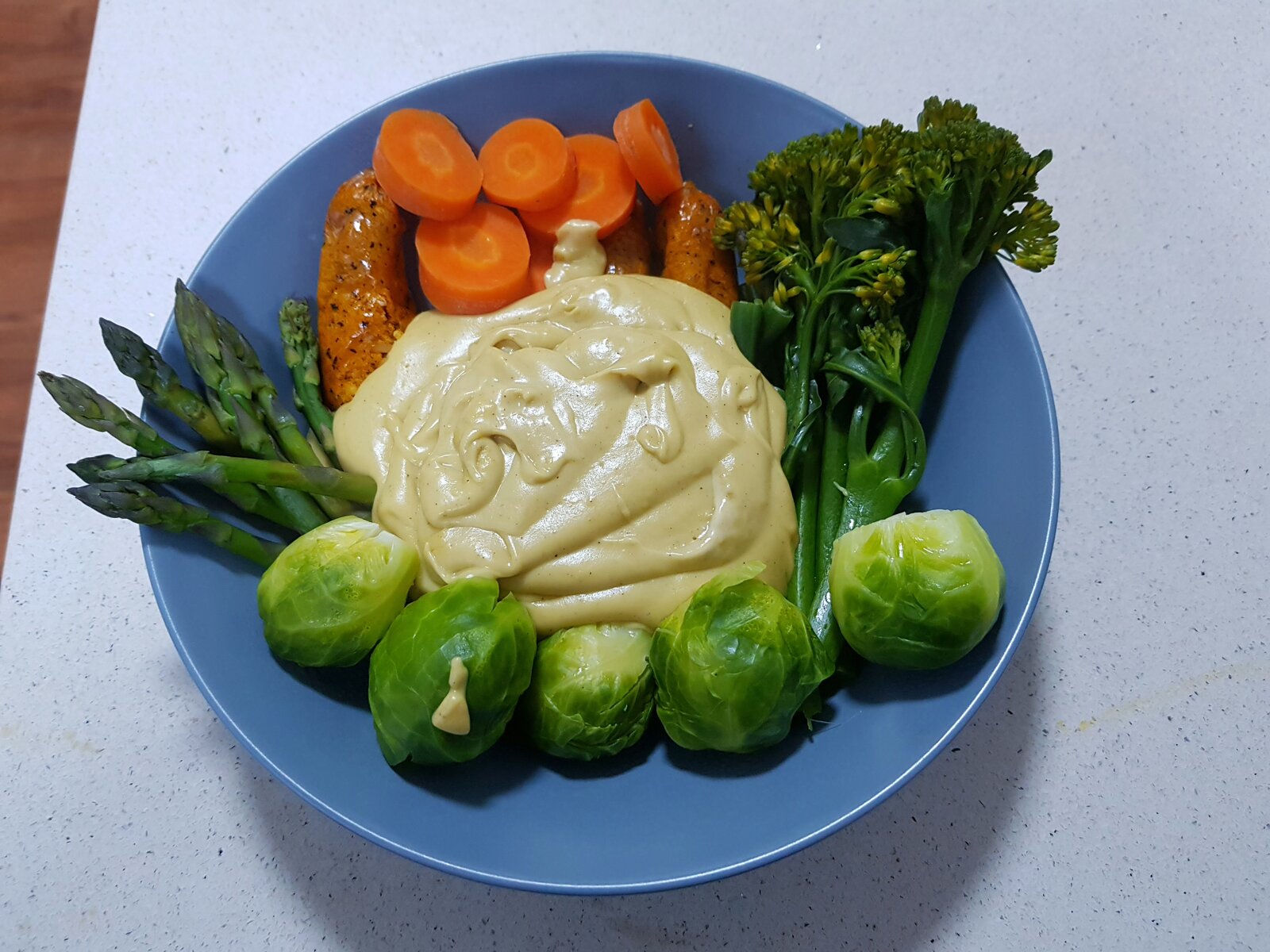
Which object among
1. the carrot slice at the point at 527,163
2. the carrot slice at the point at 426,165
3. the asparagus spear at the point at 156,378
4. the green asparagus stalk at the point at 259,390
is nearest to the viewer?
the asparagus spear at the point at 156,378

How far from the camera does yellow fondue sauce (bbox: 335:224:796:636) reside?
6.54 feet

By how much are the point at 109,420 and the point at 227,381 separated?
246 millimetres

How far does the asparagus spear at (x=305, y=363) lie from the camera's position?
2.24m

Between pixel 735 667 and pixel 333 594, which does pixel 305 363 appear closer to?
pixel 333 594

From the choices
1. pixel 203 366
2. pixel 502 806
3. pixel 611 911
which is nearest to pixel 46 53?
pixel 203 366

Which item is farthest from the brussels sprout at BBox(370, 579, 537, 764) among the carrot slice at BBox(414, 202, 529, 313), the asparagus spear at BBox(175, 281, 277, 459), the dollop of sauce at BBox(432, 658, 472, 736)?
the carrot slice at BBox(414, 202, 529, 313)

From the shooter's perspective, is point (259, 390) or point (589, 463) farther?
point (259, 390)

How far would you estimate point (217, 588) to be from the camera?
1961 millimetres

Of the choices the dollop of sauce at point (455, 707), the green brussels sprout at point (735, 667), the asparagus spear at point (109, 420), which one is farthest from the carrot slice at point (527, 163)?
the dollop of sauce at point (455, 707)

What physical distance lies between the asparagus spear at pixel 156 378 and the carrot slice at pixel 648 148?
1150 millimetres

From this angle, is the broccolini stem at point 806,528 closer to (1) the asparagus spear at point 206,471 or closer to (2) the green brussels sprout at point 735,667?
(2) the green brussels sprout at point 735,667

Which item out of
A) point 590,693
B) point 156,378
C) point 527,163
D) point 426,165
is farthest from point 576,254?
point 590,693

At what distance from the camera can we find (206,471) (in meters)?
1.92

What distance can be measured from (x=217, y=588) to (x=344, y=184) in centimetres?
100
